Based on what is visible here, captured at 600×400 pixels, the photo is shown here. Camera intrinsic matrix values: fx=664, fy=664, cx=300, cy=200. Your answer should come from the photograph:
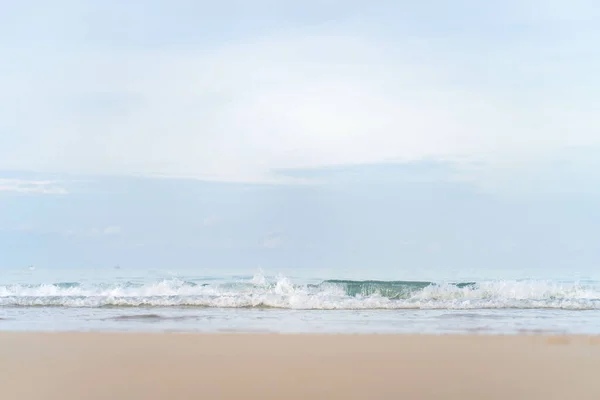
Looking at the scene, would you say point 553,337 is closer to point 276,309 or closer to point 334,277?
point 276,309

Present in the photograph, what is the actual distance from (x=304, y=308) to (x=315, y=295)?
61.0 inches

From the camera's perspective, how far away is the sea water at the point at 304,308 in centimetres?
1238

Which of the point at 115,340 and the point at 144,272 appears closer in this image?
the point at 115,340

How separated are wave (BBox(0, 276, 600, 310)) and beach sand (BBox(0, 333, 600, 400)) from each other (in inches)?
241

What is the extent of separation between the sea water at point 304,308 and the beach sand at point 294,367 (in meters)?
1.44

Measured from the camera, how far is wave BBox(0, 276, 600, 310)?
16828mm

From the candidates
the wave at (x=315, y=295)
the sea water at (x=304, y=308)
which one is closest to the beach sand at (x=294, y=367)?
the sea water at (x=304, y=308)

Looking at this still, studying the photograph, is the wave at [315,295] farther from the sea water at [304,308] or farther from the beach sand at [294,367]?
the beach sand at [294,367]

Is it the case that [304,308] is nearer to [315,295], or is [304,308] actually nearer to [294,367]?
[315,295]

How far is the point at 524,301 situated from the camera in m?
17.2

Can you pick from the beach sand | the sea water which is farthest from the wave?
the beach sand

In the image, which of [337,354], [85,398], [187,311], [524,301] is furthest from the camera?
[524,301]

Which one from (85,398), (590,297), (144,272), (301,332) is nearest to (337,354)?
(301,332)

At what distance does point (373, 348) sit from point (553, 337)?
3.29 m
